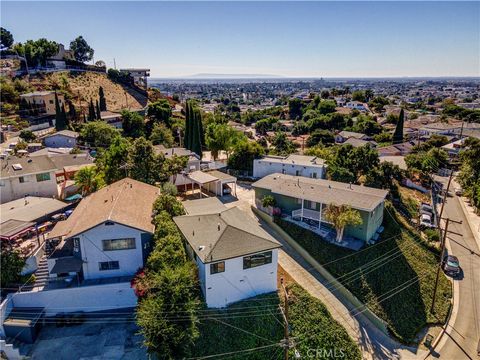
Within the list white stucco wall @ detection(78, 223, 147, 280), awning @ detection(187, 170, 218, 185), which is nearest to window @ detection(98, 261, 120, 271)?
white stucco wall @ detection(78, 223, 147, 280)

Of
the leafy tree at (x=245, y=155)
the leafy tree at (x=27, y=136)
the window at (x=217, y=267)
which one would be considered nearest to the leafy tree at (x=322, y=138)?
the leafy tree at (x=245, y=155)

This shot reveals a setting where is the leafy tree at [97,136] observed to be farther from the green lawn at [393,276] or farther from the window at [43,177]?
the green lawn at [393,276]

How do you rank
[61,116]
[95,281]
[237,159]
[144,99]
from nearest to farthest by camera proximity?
[95,281], [237,159], [61,116], [144,99]

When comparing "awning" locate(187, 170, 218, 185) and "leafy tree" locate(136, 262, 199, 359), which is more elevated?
"awning" locate(187, 170, 218, 185)

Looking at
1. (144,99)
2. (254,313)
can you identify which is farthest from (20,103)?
(254,313)

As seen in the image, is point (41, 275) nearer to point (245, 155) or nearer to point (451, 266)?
point (245, 155)

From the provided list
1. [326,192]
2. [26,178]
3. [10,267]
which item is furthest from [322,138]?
[10,267]

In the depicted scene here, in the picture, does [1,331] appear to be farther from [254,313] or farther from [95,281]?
[254,313]

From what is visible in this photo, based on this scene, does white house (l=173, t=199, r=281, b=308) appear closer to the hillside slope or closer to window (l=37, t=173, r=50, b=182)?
window (l=37, t=173, r=50, b=182)
